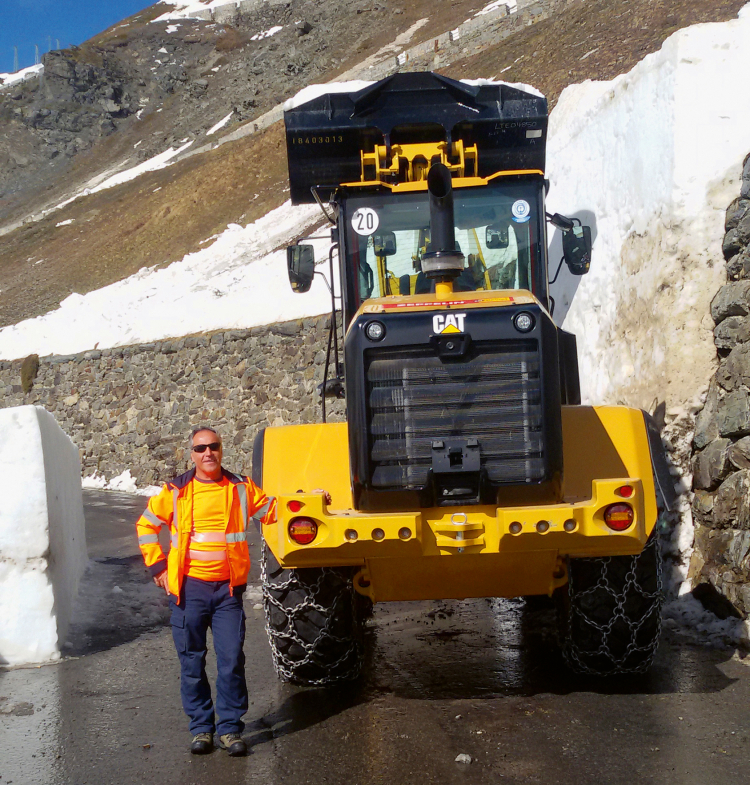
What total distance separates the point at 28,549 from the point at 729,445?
5.07 metres

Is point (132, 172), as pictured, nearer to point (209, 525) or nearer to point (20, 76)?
point (20, 76)

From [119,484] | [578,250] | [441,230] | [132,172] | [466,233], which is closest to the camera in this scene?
[441,230]

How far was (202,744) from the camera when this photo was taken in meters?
4.84

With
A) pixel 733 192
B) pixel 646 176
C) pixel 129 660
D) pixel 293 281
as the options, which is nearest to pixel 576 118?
pixel 646 176

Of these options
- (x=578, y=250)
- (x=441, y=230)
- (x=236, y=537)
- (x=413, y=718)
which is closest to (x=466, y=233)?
(x=441, y=230)

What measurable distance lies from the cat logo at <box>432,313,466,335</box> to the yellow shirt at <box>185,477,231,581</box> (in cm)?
139

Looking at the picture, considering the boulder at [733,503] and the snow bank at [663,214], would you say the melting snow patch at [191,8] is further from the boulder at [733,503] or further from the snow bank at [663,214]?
the boulder at [733,503]

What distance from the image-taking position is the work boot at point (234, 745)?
4.78 metres

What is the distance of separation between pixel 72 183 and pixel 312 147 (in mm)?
54518

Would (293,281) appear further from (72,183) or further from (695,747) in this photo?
(72,183)

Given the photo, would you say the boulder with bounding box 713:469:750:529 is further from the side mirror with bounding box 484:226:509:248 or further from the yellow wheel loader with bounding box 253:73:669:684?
the side mirror with bounding box 484:226:509:248

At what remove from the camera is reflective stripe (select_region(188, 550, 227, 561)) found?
504 centimetres

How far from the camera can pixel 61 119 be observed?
70938 millimetres

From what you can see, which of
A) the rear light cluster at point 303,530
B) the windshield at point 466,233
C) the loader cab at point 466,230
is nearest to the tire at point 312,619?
the rear light cluster at point 303,530
